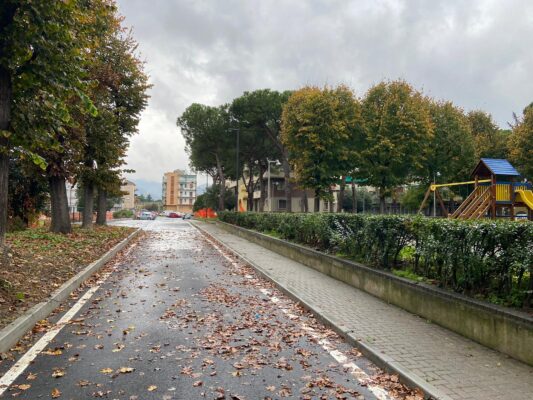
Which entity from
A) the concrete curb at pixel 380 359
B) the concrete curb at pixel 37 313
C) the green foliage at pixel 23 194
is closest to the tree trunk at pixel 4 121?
the concrete curb at pixel 37 313

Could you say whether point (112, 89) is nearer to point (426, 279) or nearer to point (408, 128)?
point (408, 128)

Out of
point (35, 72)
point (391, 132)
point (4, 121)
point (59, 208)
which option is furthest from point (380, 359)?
point (391, 132)

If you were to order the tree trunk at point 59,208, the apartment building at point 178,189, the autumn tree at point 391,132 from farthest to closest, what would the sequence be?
the apartment building at point 178,189 < the autumn tree at point 391,132 < the tree trunk at point 59,208

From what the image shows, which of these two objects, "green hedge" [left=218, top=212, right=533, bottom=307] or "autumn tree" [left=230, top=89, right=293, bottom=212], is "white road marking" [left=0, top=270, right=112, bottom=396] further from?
"autumn tree" [left=230, top=89, right=293, bottom=212]

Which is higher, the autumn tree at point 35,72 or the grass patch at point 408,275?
the autumn tree at point 35,72

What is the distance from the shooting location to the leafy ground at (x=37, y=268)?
6728mm

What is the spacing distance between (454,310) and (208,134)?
4342 centimetres

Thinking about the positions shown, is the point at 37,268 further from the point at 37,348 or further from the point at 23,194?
the point at 23,194

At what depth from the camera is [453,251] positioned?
5977 mm

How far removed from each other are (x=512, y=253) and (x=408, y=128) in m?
26.1

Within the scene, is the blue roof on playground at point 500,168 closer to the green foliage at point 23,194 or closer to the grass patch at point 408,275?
the grass patch at point 408,275

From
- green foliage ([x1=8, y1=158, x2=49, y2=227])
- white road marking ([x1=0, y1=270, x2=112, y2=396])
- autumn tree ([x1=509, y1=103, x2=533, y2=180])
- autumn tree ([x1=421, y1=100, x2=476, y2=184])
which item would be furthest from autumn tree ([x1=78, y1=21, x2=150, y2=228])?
autumn tree ([x1=509, y1=103, x2=533, y2=180])

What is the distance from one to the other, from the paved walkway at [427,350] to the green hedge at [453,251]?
70 centimetres

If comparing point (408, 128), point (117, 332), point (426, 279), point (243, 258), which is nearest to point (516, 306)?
point (426, 279)
